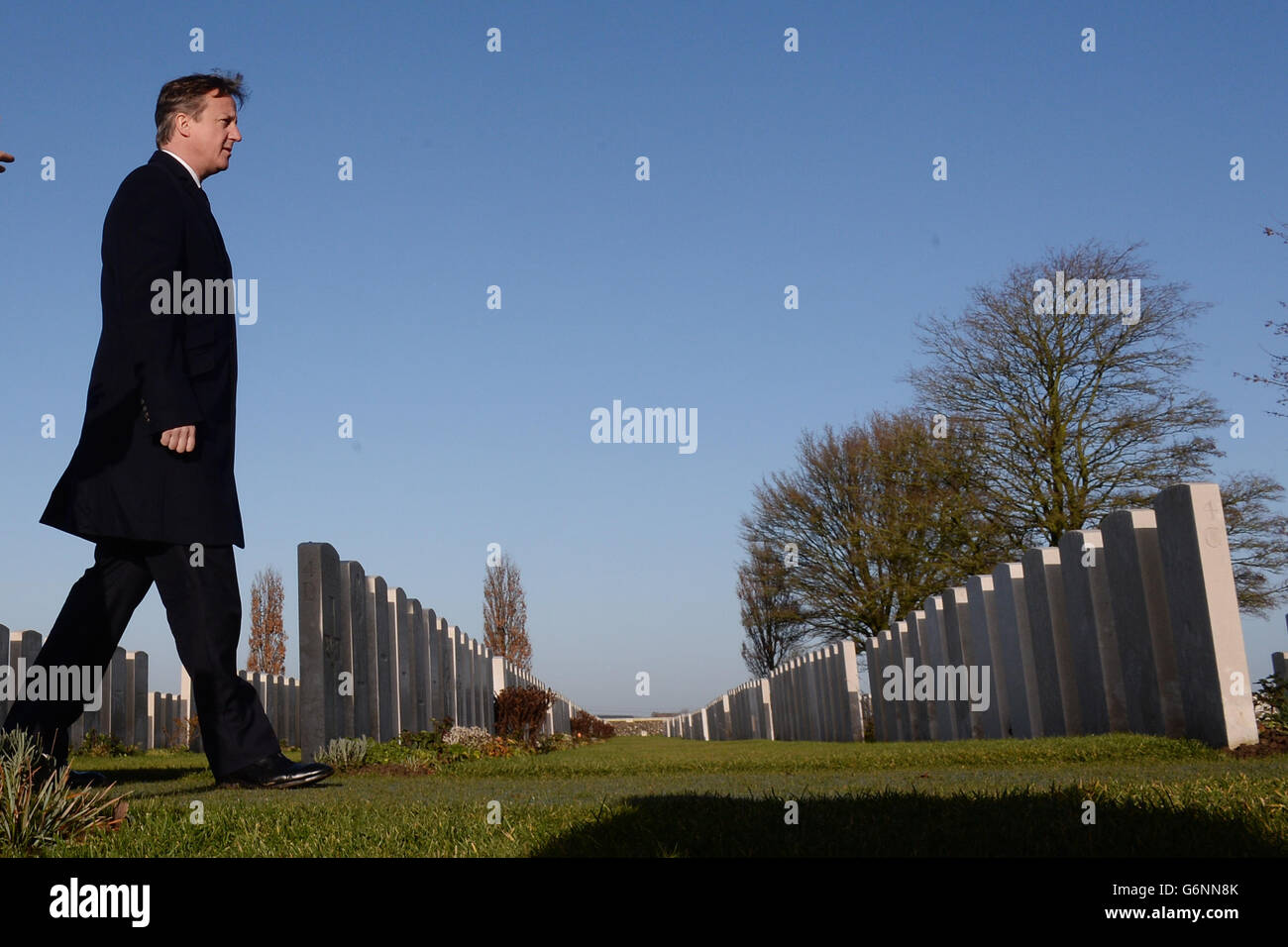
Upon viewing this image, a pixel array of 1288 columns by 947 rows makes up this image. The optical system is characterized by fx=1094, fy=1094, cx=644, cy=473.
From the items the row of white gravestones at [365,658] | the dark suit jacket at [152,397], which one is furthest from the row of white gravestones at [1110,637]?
the dark suit jacket at [152,397]

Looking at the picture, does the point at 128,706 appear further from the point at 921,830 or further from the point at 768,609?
the point at 768,609

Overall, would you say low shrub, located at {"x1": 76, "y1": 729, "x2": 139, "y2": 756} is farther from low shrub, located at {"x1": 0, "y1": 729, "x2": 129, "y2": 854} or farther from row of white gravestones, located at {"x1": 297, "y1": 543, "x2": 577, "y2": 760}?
low shrub, located at {"x1": 0, "y1": 729, "x2": 129, "y2": 854}

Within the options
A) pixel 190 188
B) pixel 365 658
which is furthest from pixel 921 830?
pixel 365 658

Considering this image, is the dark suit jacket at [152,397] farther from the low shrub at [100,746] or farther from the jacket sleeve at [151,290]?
the low shrub at [100,746]

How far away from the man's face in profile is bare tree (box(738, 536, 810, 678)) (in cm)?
2593

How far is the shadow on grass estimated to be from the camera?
308cm

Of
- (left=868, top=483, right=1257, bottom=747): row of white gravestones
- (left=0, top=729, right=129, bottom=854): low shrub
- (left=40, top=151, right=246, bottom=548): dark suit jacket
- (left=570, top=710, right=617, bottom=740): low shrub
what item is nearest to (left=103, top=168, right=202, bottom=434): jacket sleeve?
(left=40, top=151, right=246, bottom=548): dark suit jacket

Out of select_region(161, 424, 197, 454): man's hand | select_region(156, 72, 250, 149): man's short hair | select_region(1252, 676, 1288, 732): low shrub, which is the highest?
select_region(156, 72, 250, 149): man's short hair

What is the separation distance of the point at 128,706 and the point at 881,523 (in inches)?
864

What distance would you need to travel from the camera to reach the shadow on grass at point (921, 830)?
10.1ft

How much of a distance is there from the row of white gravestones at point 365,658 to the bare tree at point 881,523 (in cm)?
1371
